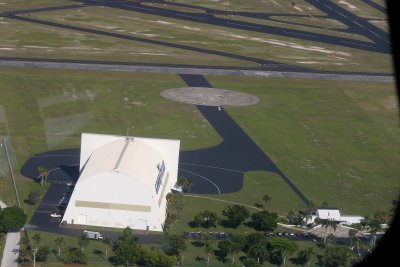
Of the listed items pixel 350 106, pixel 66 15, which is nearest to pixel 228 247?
pixel 350 106

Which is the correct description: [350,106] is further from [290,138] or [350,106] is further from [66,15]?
[66,15]

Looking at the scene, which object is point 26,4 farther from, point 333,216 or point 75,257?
point 75,257

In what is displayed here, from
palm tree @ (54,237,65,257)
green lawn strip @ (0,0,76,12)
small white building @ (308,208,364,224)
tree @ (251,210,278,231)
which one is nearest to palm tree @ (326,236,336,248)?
small white building @ (308,208,364,224)

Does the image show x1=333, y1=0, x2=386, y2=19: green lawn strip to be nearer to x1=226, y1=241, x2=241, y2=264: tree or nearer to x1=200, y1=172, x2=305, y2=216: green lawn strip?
x1=200, y1=172, x2=305, y2=216: green lawn strip

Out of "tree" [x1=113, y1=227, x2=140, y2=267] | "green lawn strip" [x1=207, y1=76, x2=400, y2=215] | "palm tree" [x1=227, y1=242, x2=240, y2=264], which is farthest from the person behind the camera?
"green lawn strip" [x1=207, y1=76, x2=400, y2=215]

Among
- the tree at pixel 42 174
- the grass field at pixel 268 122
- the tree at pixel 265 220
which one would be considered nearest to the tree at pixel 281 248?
the tree at pixel 265 220

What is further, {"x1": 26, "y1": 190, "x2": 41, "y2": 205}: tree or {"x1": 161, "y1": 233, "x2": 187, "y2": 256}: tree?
{"x1": 26, "y1": 190, "x2": 41, "y2": 205}: tree

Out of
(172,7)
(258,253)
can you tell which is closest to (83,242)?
(258,253)
